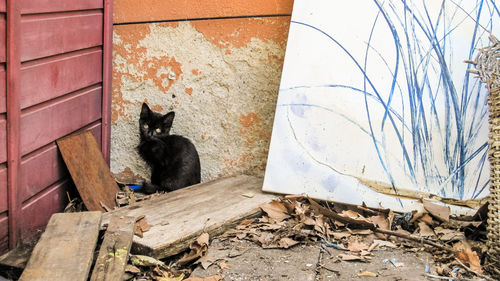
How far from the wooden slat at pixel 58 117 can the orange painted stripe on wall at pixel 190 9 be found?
62cm

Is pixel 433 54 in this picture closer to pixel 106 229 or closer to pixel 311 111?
pixel 311 111

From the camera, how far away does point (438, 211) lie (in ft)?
11.6

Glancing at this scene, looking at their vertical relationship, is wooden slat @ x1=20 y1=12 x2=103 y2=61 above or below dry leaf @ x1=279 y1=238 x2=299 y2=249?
above

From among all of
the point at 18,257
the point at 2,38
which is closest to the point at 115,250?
the point at 18,257

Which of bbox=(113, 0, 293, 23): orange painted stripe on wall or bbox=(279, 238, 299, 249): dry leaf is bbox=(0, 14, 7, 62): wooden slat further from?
bbox=(279, 238, 299, 249): dry leaf

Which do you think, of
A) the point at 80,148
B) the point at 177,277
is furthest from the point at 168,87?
the point at 177,277

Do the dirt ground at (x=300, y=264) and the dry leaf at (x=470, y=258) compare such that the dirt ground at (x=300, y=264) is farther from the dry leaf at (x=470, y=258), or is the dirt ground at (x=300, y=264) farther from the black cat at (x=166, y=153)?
the black cat at (x=166, y=153)

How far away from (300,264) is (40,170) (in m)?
1.66

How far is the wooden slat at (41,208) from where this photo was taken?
3.32 m

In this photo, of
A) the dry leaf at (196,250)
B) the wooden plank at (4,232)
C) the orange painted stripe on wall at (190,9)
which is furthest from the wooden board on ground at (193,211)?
the orange painted stripe on wall at (190,9)

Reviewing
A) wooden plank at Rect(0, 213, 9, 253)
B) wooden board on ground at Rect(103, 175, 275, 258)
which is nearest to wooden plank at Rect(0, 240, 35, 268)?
wooden plank at Rect(0, 213, 9, 253)

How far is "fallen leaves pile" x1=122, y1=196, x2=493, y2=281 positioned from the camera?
9.65 feet

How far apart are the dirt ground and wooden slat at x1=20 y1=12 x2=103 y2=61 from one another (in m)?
1.50

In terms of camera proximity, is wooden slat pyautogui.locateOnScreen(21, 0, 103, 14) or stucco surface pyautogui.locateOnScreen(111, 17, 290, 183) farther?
stucco surface pyautogui.locateOnScreen(111, 17, 290, 183)
